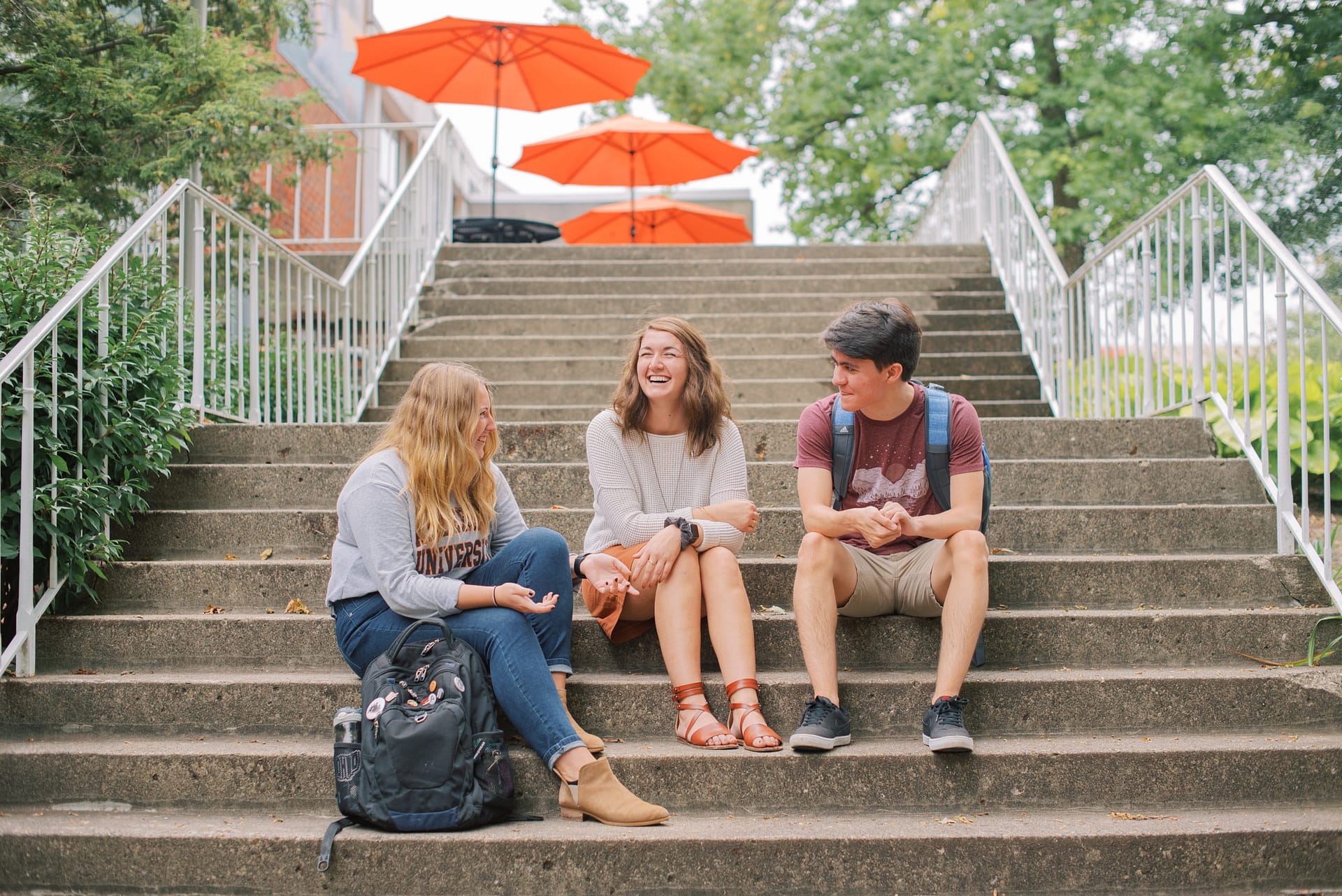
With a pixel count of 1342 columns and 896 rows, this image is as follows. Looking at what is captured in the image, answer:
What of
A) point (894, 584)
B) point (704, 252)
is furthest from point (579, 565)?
point (704, 252)

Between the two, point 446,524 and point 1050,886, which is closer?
point 1050,886

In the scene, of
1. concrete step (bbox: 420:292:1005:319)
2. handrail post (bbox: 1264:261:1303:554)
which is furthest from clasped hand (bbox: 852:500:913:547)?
concrete step (bbox: 420:292:1005:319)

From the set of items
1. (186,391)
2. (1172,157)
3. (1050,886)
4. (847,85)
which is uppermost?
(847,85)

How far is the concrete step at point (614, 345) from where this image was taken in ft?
19.0

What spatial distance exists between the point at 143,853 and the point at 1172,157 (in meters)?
10.2

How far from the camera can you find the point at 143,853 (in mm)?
2395

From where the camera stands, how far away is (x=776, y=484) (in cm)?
389

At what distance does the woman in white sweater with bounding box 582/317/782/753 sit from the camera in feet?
9.11

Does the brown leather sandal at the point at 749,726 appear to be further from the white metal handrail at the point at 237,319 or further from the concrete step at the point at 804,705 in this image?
the white metal handrail at the point at 237,319

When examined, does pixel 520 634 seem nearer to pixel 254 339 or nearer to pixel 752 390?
pixel 254 339

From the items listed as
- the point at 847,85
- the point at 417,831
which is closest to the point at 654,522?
the point at 417,831

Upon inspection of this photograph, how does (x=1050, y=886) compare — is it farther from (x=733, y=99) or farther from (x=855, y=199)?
(x=733, y=99)

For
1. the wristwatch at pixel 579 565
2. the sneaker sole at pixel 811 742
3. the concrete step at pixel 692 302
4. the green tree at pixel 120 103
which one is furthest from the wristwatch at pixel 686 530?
the concrete step at pixel 692 302

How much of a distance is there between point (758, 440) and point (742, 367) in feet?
4.69
